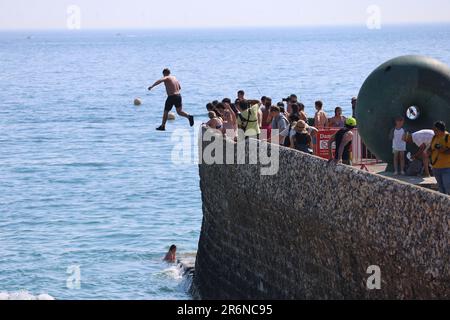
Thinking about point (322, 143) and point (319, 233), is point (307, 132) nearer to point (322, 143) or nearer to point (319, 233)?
point (322, 143)

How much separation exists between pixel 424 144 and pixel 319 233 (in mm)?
3398

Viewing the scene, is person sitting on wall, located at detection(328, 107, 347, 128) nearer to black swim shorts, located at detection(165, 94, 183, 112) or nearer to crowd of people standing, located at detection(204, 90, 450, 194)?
crowd of people standing, located at detection(204, 90, 450, 194)

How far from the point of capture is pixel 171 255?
2911cm

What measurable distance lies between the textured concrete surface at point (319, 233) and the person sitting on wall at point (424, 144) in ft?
8.00

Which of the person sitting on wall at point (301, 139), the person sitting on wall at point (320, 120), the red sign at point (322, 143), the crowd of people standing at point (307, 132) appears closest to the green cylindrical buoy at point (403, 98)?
the crowd of people standing at point (307, 132)

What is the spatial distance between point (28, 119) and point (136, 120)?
22.3 ft

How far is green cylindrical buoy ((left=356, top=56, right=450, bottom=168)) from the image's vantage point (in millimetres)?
19375

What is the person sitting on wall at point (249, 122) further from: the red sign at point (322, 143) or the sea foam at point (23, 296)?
the sea foam at point (23, 296)

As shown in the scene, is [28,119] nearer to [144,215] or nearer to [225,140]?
[144,215]

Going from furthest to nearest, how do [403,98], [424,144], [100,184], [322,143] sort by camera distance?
[100,184]
[322,143]
[403,98]
[424,144]

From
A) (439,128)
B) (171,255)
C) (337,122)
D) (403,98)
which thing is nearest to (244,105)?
(337,122)

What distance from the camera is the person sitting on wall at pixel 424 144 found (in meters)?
18.1
